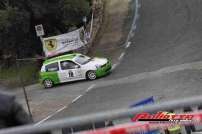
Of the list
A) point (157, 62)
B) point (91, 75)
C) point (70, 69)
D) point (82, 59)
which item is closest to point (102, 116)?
point (157, 62)

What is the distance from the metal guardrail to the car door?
27.8m

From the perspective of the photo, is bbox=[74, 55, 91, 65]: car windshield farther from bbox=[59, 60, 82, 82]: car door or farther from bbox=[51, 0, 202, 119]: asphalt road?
bbox=[51, 0, 202, 119]: asphalt road

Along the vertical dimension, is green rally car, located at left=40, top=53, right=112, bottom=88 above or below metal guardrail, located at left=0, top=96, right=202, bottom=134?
below

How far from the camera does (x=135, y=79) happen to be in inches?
1120

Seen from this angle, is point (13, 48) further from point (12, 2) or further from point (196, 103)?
point (196, 103)

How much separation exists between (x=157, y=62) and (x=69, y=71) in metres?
4.91

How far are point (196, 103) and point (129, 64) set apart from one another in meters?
27.7

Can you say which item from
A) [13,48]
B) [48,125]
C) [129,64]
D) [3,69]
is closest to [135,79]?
[129,64]

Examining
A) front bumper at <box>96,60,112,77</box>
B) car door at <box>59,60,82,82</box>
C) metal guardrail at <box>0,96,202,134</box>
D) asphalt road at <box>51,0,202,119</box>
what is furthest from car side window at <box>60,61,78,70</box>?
metal guardrail at <box>0,96,202,134</box>

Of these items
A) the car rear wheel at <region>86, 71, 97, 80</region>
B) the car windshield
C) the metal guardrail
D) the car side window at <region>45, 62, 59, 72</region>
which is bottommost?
the car rear wheel at <region>86, 71, 97, 80</region>

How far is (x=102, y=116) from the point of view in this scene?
393 centimetres

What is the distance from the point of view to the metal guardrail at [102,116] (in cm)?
391

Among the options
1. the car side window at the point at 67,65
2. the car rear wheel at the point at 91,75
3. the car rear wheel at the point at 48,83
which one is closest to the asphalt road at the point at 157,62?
the car rear wheel at the point at 91,75

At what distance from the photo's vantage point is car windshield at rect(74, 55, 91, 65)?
105ft
